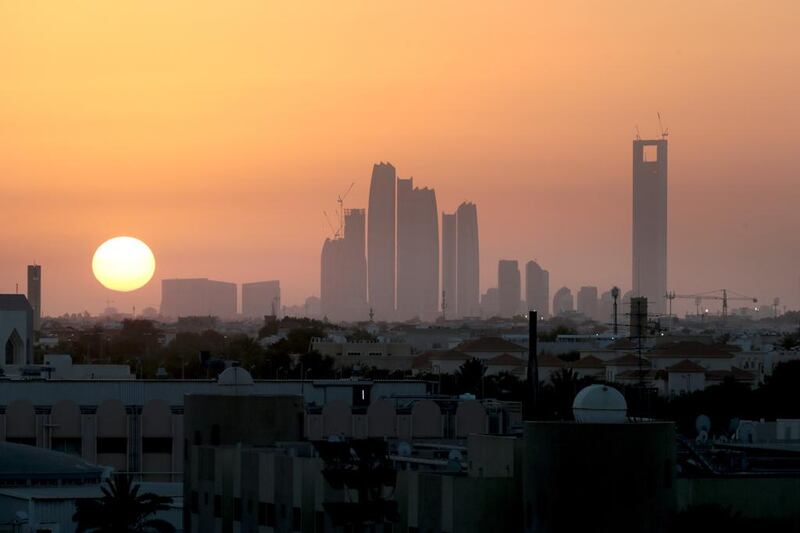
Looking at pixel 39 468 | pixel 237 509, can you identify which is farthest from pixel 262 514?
pixel 39 468

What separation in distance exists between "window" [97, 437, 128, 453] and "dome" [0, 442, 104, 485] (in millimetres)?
11723

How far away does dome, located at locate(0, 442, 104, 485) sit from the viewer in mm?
44500

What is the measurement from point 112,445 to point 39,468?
13.2 m

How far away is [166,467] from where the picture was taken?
57.5 metres

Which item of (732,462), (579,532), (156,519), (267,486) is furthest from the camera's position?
(156,519)

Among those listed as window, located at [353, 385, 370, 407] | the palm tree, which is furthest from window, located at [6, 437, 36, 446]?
the palm tree

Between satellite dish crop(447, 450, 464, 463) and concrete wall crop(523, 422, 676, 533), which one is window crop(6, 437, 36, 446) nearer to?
satellite dish crop(447, 450, 464, 463)

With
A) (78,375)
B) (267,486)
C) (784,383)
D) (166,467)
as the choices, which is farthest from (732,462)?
(784,383)

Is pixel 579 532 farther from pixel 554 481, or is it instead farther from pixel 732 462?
pixel 732 462

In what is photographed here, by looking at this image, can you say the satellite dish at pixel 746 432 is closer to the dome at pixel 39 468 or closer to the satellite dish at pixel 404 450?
the satellite dish at pixel 404 450

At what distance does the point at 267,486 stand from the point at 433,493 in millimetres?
6047

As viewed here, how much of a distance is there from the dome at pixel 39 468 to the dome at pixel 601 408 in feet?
60.1

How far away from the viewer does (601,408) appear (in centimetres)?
2836

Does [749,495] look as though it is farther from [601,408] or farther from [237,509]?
[237,509]
